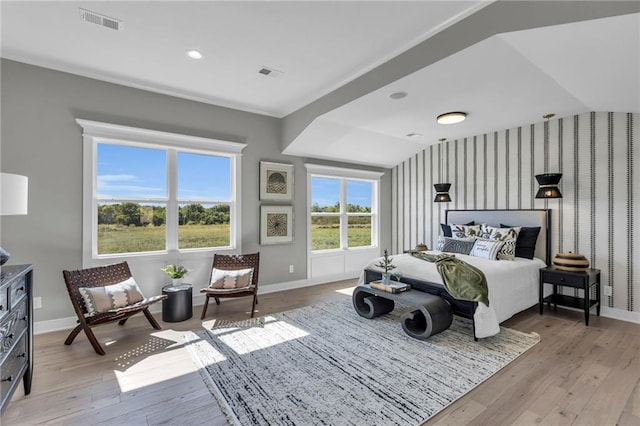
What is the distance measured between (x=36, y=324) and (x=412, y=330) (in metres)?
4.02

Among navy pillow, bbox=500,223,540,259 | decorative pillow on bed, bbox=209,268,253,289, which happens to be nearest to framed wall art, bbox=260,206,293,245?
decorative pillow on bed, bbox=209,268,253,289

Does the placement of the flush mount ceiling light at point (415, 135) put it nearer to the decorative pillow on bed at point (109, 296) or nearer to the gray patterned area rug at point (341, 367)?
the gray patterned area rug at point (341, 367)

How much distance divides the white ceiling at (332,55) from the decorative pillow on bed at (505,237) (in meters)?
1.58

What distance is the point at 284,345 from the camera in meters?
2.92

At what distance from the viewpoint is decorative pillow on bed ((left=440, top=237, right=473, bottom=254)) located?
4367 mm

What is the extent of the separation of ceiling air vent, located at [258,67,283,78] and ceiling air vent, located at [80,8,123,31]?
1.32 metres

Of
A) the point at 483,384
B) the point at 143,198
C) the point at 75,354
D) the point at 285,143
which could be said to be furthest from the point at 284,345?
the point at 285,143

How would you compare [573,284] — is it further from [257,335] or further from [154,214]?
[154,214]

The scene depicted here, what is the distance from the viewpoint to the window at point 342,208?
5535 mm

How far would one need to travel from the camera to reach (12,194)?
196 cm

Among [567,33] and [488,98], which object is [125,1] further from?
[488,98]

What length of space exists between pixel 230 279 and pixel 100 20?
9.42ft

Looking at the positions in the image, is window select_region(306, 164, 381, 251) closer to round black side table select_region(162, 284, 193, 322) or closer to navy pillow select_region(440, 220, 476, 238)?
navy pillow select_region(440, 220, 476, 238)

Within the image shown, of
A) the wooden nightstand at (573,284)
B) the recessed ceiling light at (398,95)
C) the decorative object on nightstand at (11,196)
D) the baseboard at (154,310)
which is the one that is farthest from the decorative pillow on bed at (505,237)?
the decorative object on nightstand at (11,196)
